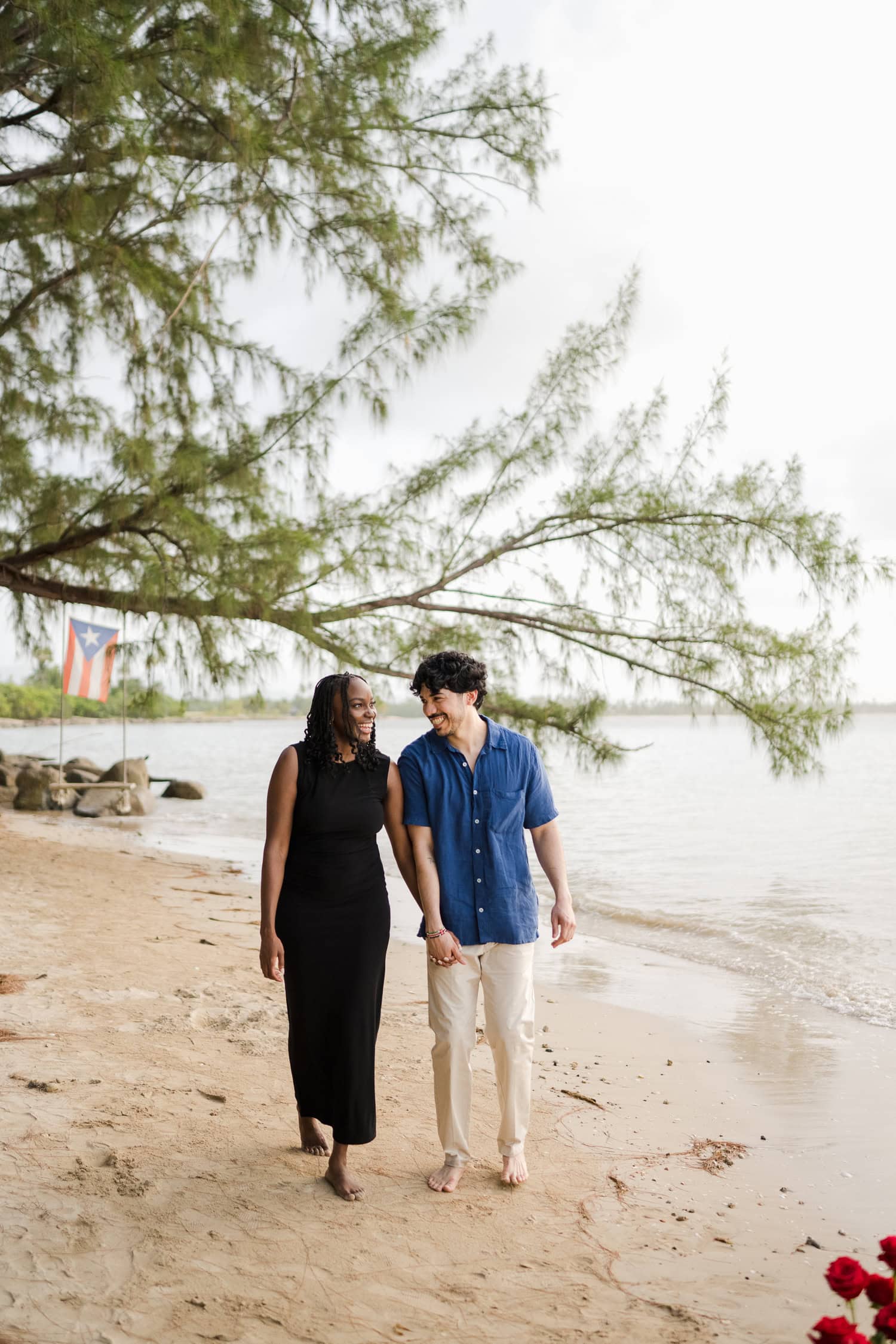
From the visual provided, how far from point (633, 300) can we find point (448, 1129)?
6817 mm

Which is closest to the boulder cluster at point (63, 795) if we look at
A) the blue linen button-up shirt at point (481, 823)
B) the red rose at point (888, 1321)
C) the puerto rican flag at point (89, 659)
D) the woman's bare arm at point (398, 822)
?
the puerto rican flag at point (89, 659)

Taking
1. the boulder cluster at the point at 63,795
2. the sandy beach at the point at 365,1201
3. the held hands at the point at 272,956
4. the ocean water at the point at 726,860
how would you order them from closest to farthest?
1. the sandy beach at the point at 365,1201
2. the held hands at the point at 272,956
3. the ocean water at the point at 726,860
4. the boulder cluster at the point at 63,795

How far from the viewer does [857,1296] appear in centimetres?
181

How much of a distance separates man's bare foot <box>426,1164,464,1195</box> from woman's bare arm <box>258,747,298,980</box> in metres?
0.74

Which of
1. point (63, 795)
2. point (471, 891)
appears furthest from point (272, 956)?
point (63, 795)

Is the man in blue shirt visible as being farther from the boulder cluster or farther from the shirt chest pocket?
the boulder cluster

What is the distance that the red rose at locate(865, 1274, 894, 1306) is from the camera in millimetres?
1856

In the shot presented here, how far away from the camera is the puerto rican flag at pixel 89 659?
9195mm

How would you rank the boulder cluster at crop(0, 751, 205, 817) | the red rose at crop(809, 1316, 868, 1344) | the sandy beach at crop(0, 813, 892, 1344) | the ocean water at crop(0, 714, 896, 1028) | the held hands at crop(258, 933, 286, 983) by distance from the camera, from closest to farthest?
the red rose at crop(809, 1316, 868, 1344) → the sandy beach at crop(0, 813, 892, 1344) → the held hands at crop(258, 933, 286, 983) → the ocean water at crop(0, 714, 896, 1028) → the boulder cluster at crop(0, 751, 205, 817)

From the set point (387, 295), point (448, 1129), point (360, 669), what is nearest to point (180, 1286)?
point (448, 1129)

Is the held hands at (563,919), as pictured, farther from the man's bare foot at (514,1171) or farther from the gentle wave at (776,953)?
the gentle wave at (776,953)

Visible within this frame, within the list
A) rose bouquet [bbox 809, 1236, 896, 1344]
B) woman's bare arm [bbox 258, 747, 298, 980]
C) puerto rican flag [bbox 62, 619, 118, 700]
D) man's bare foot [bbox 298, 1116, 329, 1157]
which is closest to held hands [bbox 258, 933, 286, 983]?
woman's bare arm [bbox 258, 747, 298, 980]

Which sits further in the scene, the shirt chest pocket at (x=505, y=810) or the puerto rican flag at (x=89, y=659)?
the puerto rican flag at (x=89, y=659)

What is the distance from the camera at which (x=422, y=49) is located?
7.73 metres
